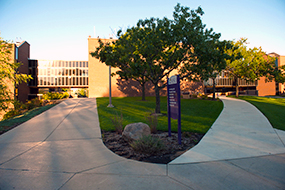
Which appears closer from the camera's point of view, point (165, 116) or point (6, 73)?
point (6, 73)

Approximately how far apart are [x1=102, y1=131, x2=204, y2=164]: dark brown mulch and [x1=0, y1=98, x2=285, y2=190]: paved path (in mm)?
282

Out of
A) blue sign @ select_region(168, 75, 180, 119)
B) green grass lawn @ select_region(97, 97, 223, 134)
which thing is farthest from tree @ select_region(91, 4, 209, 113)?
blue sign @ select_region(168, 75, 180, 119)

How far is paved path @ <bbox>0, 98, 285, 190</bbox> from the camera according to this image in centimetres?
369

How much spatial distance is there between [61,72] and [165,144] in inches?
1772

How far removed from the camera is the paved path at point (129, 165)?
12.1 feet

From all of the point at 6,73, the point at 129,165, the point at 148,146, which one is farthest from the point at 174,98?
the point at 6,73

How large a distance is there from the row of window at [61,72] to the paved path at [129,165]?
134ft

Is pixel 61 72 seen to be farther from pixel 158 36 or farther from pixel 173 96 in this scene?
pixel 173 96

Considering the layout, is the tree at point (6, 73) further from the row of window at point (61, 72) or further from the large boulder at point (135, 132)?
the row of window at point (61, 72)

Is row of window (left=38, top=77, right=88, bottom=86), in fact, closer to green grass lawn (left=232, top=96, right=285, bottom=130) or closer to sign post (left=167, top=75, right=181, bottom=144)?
green grass lawn (left=232, top=96, right=285, bottom=130)

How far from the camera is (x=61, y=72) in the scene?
46.1m

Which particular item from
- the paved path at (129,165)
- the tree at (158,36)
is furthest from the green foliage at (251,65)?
the paved path at (129,165)

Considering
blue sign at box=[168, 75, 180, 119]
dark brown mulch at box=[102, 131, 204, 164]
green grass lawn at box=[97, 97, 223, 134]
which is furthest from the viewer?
green grass lawn at box=[97, 97, 223, 134]

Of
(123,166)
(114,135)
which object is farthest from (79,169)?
(114,135)
